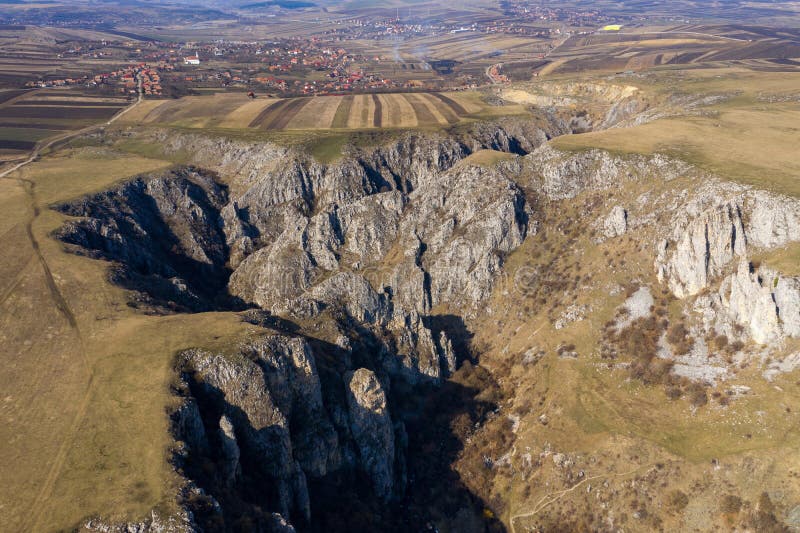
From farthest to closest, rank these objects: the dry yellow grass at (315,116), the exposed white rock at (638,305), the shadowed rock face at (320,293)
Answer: the dry yellow grass at (315,116) → the exposed white rock at (638,305) → the shadowed rock face at (320,293)

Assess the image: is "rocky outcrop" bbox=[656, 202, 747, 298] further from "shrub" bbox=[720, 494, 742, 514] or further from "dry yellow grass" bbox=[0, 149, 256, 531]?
"dry yellow grass" bbox=[0, 149, 256, 531]

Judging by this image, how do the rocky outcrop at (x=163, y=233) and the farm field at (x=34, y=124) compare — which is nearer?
the rocky outcrop at (x=163, y=233)

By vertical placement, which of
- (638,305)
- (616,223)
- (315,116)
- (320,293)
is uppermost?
(315,116)

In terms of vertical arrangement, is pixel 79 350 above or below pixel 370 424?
above

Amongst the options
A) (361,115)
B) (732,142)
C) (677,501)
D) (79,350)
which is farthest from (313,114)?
(677,501)

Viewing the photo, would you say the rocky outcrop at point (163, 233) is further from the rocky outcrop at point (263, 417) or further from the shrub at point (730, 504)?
the shrub at point (730, 504)

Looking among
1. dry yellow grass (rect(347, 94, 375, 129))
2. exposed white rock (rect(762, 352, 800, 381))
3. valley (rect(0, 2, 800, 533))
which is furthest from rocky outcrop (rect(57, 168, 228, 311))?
exposed white rock (rect(762, 352, 800, 381))

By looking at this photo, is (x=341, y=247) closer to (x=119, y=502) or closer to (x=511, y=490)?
(x=511, y=490)

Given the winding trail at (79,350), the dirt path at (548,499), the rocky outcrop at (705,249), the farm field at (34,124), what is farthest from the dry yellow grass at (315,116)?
the dirt path at (548,499)

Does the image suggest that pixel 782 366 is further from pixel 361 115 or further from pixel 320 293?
pixel 361 115

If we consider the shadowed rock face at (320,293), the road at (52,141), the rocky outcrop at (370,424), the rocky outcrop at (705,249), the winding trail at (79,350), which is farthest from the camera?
the road at (52,141)
